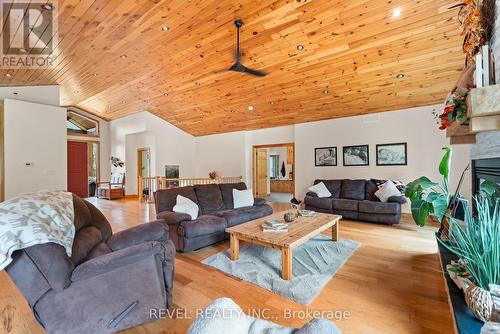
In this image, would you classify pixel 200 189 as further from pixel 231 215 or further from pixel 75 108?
pixel 75 108

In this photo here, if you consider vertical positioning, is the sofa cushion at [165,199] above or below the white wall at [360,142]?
below

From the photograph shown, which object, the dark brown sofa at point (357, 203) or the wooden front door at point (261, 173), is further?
the wooden front door at point (261, 173)

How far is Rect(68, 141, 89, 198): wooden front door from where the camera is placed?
29.0 feet

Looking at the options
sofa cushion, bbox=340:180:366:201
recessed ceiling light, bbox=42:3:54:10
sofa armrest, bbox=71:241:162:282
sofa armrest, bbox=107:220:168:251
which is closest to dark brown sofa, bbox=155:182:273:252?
sofa armrest, bbox=107:220:168:251

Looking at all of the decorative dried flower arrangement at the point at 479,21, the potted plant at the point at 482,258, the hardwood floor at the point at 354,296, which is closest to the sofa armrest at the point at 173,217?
the hardwood floor at the point at 354,296

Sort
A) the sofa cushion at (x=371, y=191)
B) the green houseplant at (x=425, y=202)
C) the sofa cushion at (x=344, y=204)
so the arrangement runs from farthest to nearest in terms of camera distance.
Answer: the sofa cushion at (x=371, y=191) < the sofa cushion at (x=344, y=204) < the green houseplant at (x=425, y=202)

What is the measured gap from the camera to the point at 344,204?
4.81 meters

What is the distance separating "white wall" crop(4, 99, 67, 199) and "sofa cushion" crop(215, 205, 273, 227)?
410 cm

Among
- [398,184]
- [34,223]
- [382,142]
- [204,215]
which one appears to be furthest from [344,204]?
[34,223]

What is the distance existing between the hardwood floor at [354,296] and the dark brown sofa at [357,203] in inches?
48.7

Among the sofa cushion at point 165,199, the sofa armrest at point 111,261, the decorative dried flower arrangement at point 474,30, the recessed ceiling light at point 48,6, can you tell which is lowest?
the sofa armrest at point 111,261

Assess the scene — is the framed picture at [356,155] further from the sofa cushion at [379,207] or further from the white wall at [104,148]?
the white wall at [104,148]

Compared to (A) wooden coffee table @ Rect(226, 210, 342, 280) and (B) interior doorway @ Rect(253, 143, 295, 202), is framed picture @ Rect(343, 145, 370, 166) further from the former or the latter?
(A) wooden coffee table @ Rect(226, 210, 342, 280)

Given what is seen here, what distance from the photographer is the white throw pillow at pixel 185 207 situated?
3326mm
